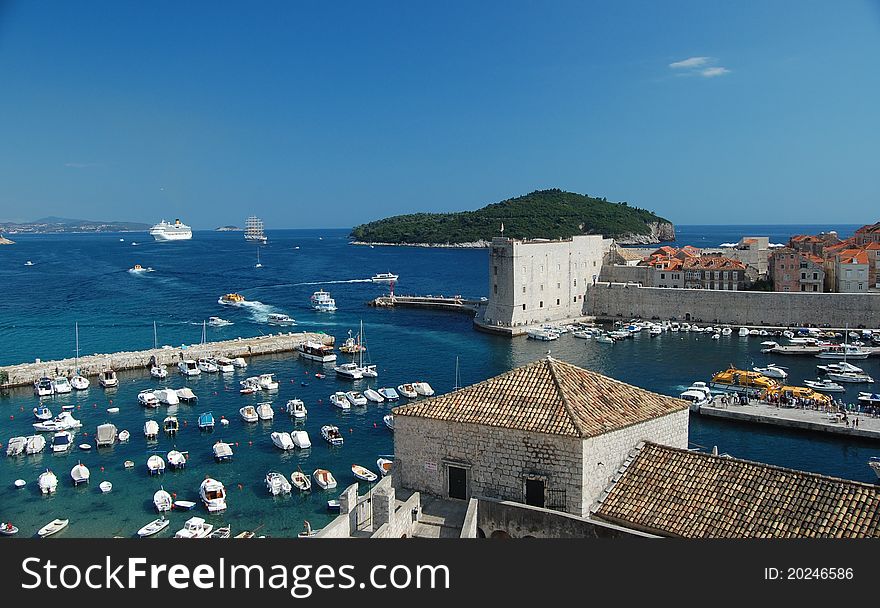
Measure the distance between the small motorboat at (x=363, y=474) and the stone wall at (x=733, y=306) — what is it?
35.2 meters

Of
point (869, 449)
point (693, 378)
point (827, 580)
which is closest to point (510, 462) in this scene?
point (827, 580)

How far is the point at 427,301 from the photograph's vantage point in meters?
65.8

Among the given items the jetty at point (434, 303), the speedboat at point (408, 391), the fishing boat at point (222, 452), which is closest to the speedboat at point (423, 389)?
the speedboat at point (408, 391)

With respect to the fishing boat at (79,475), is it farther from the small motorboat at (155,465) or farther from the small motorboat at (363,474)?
the small motorboat at (363,474)

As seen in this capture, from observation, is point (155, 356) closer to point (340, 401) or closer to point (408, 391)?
point (340, 401)

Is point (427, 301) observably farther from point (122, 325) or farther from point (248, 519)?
point (248, 519)

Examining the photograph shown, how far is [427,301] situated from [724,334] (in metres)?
27.2

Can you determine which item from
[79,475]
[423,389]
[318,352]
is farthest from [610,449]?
[318,352]

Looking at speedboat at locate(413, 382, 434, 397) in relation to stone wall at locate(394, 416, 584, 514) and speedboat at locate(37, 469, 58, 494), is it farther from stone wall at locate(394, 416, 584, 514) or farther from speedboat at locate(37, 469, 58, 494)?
stone wall at locate(394, 416, 584, 514)

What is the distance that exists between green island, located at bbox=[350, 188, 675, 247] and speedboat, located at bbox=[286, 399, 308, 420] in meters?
118

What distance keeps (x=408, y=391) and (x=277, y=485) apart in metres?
11.6

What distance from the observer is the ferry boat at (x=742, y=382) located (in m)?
31.9

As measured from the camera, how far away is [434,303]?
6481 centimetres

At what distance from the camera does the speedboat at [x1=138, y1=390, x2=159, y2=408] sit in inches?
1225
